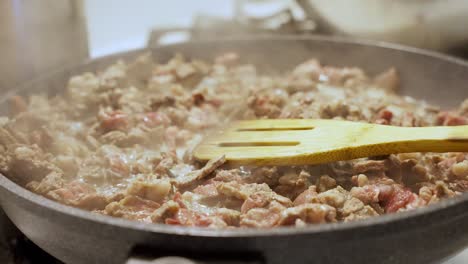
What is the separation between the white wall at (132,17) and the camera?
488cm

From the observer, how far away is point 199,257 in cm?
138

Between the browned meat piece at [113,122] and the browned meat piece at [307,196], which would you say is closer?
the browned meat piece at [307,196]

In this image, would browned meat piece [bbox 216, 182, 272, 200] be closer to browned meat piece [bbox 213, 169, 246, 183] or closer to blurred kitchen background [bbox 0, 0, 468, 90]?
browned meat piece [bbox 213, 169, 246, 183]

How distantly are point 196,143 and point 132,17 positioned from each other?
3.21m

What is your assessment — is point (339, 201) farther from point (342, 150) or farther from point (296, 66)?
point (296, 66)

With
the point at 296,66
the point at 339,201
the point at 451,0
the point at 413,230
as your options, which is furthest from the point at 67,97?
the point at 451,0

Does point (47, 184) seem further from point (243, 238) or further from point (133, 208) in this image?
point (243, 238)

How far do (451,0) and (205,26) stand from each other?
168cm

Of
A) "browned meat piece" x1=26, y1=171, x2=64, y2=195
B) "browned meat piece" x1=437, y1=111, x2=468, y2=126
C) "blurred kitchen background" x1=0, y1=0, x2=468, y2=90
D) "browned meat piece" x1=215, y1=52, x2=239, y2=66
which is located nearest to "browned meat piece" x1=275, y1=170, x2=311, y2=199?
"browned meat piece" x1=26, y1=171, x2=64, y2=195

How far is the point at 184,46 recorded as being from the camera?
3336 mm

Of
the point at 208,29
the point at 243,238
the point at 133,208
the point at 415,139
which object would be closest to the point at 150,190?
the point at 133,208

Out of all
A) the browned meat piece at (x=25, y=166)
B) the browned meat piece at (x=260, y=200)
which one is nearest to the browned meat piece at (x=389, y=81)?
the browned meat piece at (x=260, y=200)

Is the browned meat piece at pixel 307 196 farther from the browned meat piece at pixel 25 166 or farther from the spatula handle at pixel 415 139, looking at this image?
the browned meat piece at pixel 25 166

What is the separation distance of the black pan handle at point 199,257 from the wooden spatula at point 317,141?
683 millimetres
